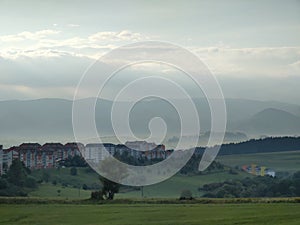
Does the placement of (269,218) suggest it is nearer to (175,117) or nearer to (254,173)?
(254,173)

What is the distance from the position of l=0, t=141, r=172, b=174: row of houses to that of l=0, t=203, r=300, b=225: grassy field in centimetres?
59

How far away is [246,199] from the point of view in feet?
22.9

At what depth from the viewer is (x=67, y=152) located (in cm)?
695

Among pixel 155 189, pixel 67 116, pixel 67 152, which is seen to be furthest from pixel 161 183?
pixel 67 116

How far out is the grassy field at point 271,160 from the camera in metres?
7.19

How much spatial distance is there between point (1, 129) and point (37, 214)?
1.16 metres

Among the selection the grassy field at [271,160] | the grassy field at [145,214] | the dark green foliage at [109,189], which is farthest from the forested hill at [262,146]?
the dark green foliage at [109,189]

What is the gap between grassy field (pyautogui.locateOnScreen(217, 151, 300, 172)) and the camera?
23.6 feet

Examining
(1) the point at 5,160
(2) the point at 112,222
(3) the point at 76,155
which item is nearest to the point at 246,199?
(2) the point at 112,222

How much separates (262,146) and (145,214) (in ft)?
6.43

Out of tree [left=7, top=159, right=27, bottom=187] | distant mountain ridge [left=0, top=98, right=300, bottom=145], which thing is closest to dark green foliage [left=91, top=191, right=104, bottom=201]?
distant mountain ridge [left=0, top=98, right=300, bottom=145]

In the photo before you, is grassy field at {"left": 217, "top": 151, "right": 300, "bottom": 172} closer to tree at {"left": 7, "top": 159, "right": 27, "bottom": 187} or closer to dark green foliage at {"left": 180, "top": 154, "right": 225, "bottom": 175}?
dark green foliage at {"left": 180, "top": 154, "right": 225, "bottom": 175}

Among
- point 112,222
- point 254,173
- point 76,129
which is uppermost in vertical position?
point 76,129

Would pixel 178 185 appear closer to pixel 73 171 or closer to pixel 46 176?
pixel 73 171
